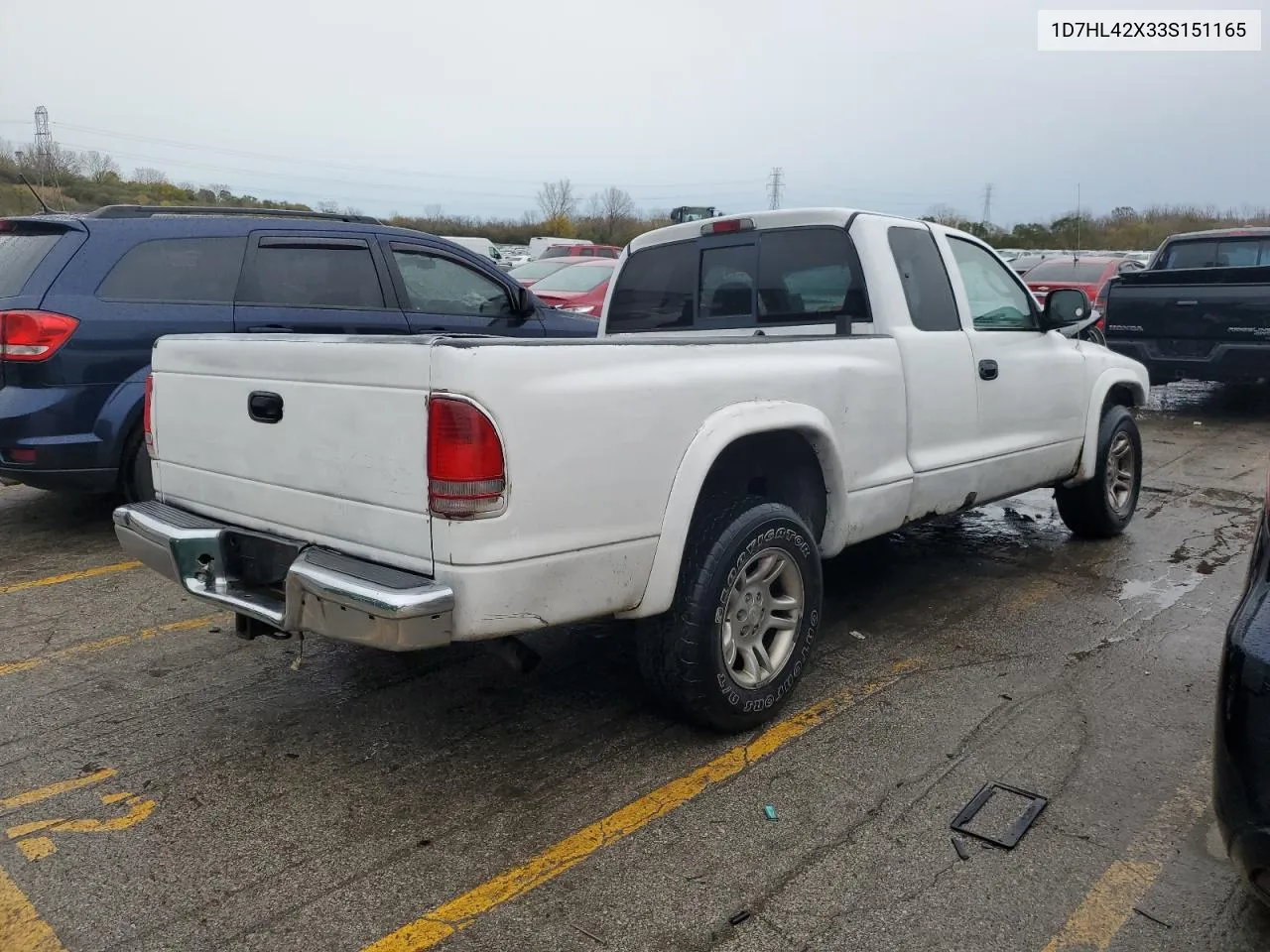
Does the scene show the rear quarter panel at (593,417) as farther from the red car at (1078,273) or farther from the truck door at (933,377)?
the red car at (1078,273)

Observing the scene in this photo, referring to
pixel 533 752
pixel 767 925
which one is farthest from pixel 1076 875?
pixel 533 752

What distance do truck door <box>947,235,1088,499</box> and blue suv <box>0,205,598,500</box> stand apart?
3.31 metres

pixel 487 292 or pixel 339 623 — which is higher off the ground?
pixel 487 292

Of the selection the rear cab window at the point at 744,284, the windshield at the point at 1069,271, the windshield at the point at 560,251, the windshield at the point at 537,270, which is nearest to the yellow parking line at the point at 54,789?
the rear cab window at the point at 744,284

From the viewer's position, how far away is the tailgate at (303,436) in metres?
2.78

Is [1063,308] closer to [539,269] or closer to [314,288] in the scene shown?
[314,288]

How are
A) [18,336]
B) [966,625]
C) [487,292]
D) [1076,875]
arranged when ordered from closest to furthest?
[1076,875]
[966,625]
[18,336]
[487,292]

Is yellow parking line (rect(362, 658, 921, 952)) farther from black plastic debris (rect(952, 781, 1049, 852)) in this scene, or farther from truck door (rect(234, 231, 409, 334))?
truck door (rect(234, 231, 409, 334))

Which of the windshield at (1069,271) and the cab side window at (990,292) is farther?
the windshield at (1069,271)

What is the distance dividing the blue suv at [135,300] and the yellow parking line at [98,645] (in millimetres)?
1357

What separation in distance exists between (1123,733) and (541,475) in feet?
7.63

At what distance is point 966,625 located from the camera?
15.4 feet

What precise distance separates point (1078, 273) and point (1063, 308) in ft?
37.7

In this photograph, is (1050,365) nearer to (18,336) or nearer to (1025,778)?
(1025,778)
